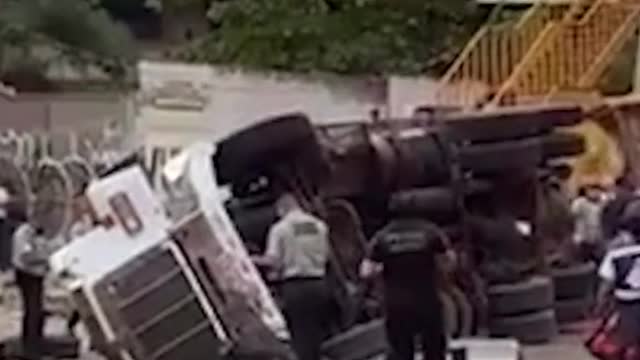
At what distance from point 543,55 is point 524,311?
8620mm

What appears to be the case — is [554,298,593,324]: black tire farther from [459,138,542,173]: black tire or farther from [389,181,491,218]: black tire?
[389,181,491,218]: black tire

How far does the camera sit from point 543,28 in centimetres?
3141

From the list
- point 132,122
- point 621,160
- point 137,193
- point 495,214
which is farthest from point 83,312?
point 132,122

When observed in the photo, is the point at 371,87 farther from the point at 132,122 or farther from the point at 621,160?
the point at 621,160

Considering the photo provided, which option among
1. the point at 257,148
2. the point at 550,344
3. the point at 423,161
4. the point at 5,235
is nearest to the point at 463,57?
the point at 5,235

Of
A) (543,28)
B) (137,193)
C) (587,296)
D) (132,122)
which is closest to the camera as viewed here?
(137,193)

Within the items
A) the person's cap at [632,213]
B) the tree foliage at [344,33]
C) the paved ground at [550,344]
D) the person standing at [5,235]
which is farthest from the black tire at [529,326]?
the tree foliage at [344,33]

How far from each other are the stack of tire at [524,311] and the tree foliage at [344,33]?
1615cm

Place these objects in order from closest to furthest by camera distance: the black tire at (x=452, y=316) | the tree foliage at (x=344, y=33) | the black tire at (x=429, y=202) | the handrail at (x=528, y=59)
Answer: the black tire at (x=452, y=316), the black tire at (x=429, y=202), the handrail at (x=528, y=59), the tree foliage at (x=344, y=33)

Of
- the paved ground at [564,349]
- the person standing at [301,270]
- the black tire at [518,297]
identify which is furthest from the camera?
the black tire at [518,297]

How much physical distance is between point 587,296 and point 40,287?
19.8ft

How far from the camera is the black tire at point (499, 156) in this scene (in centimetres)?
2095

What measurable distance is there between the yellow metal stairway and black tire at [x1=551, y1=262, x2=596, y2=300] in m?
4.62

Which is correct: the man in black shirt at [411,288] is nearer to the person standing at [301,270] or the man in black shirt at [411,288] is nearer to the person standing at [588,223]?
the person standing at [301,270]
